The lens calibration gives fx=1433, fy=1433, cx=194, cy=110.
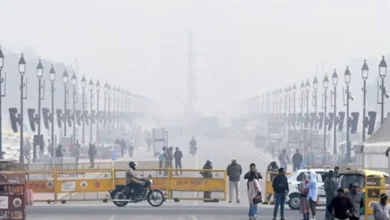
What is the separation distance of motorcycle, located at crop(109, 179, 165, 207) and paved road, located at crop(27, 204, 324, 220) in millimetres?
317

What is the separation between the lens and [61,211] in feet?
156

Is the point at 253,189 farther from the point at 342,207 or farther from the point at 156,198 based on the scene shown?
the point at 342,207

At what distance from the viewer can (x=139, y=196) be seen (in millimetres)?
49250

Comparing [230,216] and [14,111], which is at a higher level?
[14,111]

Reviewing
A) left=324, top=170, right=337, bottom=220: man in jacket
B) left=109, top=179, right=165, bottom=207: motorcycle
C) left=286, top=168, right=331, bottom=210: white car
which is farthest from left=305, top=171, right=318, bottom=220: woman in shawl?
left=109, top=179, right=165, bottom=207: motorcycle

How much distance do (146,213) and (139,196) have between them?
11.1 ft

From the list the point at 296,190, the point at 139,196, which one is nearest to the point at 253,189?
the point at 296,190

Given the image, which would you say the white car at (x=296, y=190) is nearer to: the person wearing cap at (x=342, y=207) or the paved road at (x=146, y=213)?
the paved road at (x=146, y=213)

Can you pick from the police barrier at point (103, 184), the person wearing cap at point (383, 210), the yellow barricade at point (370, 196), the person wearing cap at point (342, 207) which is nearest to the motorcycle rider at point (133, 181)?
the police barrier at point (103, 184)

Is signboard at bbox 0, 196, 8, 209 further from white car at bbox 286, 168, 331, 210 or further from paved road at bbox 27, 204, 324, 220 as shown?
white car at bbox 286, 168, 331, 210

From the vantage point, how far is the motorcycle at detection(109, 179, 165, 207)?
49.4 metres

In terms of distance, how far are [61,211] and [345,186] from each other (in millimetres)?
10248

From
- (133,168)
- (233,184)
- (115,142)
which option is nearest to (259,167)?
(115,142)

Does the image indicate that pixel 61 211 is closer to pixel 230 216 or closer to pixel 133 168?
pixel 133 168
